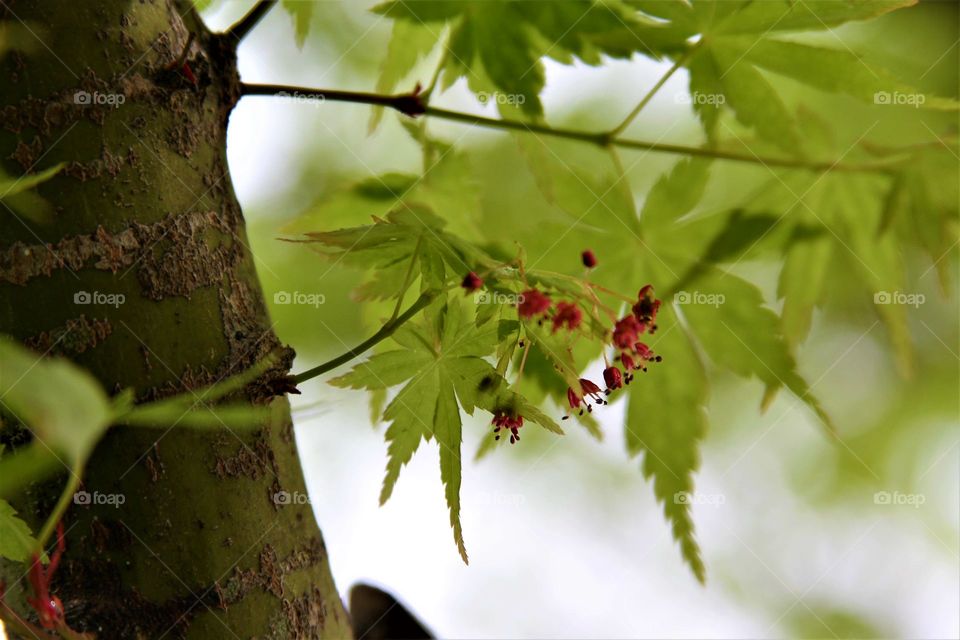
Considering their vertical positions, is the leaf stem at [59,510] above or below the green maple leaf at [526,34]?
below

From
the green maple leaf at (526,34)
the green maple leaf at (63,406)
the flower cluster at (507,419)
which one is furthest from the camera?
the green maple leaf at (526,34)

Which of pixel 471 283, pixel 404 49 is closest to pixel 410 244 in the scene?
pixel 471 283

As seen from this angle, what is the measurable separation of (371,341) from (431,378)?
94 millimetres

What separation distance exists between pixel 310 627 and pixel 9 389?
0.42 metres

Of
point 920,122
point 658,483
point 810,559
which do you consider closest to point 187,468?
point 658,483

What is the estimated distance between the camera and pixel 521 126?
A: 1.04 meters

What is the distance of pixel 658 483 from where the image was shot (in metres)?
1.14

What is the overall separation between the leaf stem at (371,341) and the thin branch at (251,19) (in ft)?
1.20

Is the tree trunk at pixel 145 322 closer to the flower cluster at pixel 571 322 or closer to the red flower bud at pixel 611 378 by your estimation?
the flower cluster at pixel 571 322

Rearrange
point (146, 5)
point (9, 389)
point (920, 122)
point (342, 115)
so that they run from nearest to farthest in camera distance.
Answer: point (9, 389), point (146, 5), point (920, 122), point (342, 115)

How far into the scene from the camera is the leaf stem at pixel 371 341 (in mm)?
711

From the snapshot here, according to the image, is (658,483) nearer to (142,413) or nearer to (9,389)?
(142,413)

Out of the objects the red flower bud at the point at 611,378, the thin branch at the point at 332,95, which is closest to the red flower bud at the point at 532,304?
the red flower bud at the point at 611,378

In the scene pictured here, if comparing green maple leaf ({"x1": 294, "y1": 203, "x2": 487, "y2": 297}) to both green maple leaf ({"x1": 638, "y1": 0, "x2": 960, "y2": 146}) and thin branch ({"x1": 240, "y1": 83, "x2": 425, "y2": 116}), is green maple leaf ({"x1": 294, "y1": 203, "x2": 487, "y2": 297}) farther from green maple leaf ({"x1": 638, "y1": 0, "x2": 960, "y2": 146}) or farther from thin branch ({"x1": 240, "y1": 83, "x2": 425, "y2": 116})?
green maple leaf ({"x1": 638, "y1": 0, "x2": 960, "y2": 146})
